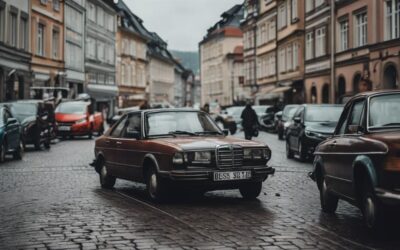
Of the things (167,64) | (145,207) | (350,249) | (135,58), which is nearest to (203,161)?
(145,207)

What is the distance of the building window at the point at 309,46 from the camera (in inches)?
2026

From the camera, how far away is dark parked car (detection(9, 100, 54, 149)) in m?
25.8

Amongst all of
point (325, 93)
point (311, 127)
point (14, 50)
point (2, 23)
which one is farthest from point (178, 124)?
point (325, 93)

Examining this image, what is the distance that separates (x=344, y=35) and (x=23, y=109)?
23.4 meters

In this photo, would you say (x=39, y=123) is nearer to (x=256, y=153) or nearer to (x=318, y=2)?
(x=256, y=153)

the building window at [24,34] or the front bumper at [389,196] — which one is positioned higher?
the building window at [24,34]

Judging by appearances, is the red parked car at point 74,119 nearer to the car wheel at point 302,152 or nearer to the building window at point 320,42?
the car wheel at point 302,152

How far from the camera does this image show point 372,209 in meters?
7.92

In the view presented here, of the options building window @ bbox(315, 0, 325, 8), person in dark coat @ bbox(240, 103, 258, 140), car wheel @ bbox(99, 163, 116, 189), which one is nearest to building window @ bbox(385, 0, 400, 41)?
person in dark coat @ bbox(240, 103, 258, 140)

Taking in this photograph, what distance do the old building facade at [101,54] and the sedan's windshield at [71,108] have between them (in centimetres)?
3110

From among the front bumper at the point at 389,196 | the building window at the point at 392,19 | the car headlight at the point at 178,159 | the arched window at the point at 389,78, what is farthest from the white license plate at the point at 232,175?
the arched window at the point at 389,78

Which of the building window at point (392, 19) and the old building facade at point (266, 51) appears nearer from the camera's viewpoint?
the building window at point (392, 19)

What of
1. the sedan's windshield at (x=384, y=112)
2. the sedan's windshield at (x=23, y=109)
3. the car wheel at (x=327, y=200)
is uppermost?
the sedan's windshield at (x=23, y=109)

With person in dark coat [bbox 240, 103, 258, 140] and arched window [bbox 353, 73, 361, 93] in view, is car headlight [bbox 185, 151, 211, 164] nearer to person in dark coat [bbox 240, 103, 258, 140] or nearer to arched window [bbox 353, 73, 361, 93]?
person in dark coat [bbox 240, 103, 258, 140]
